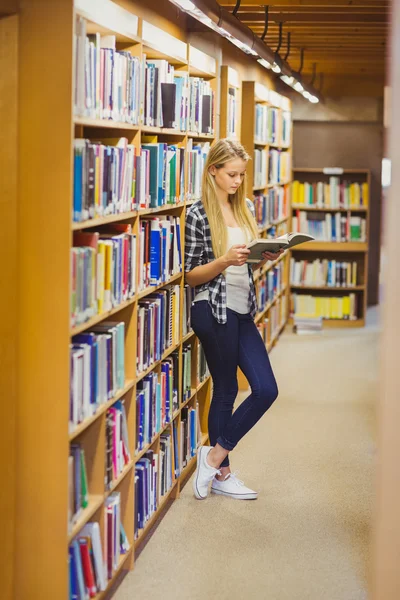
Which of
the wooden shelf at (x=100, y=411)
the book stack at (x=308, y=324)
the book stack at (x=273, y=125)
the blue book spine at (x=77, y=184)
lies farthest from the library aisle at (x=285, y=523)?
the book stack at (x=308, y=324)

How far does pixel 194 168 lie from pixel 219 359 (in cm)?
116

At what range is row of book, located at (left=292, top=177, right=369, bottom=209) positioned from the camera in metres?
11.6

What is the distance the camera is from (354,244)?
37.8ft

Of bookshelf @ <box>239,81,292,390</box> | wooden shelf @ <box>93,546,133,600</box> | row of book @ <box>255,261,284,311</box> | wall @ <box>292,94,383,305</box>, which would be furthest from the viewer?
wall @ <box>292,94,383,305</box>

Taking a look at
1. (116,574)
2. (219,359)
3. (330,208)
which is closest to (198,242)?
(219,359)

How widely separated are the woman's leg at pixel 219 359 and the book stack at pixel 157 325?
0.13 m

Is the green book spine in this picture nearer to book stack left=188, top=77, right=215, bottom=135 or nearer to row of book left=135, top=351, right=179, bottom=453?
row of book left=135, top=351, right=179, bottom=453

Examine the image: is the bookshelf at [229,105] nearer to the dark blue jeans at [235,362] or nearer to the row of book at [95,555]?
the dark blue jeans at [235,362]

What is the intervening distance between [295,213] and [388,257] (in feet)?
29.7

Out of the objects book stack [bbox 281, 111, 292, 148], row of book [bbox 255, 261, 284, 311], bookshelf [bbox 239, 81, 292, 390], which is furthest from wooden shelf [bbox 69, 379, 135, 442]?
book stack [bbox 281, 111, 292, 148]

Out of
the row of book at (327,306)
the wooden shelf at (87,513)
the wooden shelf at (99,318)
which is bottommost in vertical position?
the row of book at (327,306)

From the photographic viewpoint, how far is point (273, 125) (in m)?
9.45

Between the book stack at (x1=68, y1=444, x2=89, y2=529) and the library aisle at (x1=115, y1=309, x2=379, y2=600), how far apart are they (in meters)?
0.67

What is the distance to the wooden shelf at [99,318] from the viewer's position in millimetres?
3434
